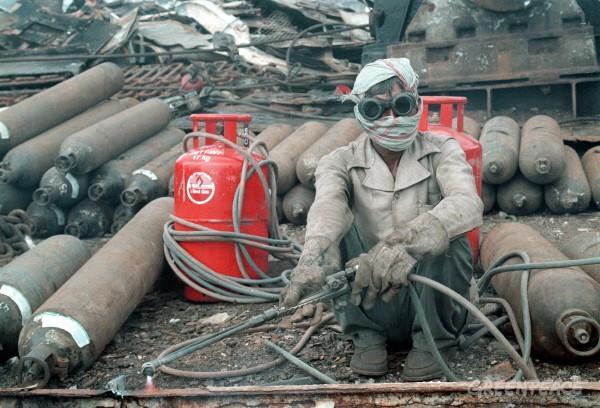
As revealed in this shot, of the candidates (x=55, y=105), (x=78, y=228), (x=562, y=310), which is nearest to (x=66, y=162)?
(x=78, y=228)

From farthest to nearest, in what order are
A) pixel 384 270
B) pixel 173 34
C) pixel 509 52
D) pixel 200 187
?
pixel 173 34, pixel 509 52, pixel 200 187, pixel 384 270

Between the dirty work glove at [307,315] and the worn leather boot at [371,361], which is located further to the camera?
the dirty work glove at [307,315]

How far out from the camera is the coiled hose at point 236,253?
16.3 ft

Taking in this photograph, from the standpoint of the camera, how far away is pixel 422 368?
11.6ft

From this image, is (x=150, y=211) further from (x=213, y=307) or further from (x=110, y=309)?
(x=110, y=309)

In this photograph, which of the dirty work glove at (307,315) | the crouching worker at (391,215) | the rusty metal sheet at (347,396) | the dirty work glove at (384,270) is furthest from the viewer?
the dirty work glove at (307,315)

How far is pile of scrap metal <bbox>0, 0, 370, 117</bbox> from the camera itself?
1028 centimetres

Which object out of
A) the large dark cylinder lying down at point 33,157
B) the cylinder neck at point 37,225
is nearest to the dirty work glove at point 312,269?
the cylinder neck at point 37,225

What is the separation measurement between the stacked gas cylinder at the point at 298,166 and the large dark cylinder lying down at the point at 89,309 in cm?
191

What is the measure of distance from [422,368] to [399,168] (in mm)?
931

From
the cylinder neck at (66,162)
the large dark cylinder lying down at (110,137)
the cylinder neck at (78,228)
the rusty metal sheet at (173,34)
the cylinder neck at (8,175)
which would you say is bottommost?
the cylinder neck at (78,228)

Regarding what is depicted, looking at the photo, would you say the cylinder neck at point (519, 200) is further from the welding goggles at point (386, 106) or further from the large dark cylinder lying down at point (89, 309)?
the welding goggles at point (386, 106)

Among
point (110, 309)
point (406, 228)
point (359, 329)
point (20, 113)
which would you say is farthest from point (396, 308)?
point (20, 113)

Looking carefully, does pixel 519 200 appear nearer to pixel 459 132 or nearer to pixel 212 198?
pixel 459 132
